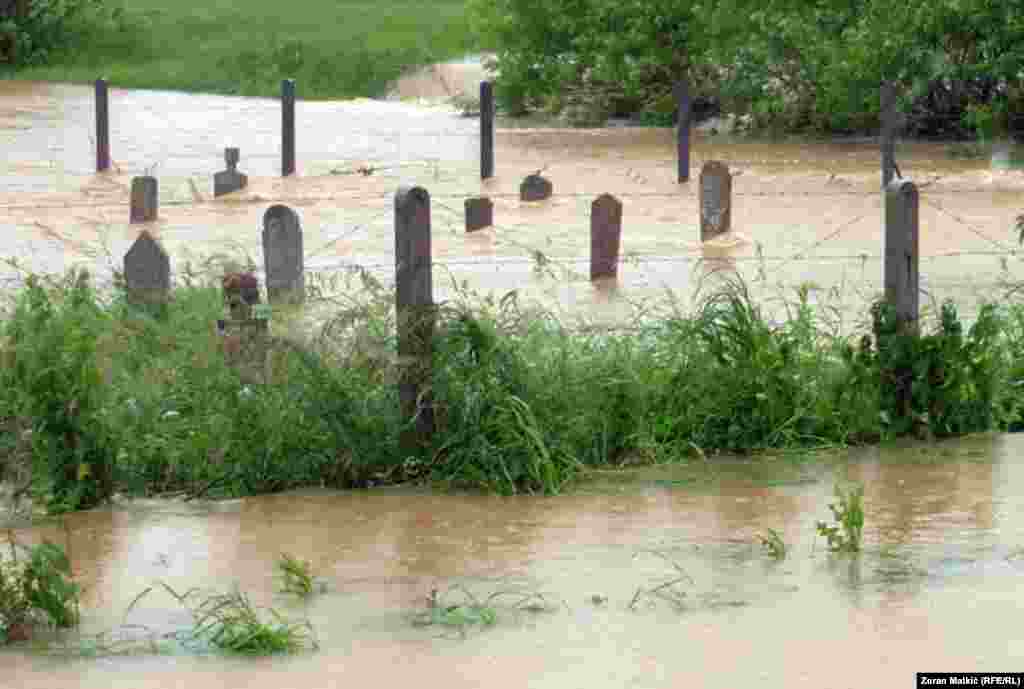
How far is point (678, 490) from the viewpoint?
890 cm

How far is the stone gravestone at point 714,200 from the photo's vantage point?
16.8 metres

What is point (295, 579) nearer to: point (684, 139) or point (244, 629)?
point (244, 629)

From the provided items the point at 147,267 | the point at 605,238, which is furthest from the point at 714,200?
the point at 147,267

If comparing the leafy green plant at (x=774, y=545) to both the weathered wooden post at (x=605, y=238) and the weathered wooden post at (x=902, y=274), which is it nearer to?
the weathered wooden post at (x=902, y=274)

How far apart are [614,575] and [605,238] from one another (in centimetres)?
732

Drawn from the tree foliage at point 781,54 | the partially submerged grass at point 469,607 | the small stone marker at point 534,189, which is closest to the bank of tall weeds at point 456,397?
the partially submerged grass at point 469,607

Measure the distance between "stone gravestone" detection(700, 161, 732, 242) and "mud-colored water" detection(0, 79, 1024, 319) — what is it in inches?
5.1

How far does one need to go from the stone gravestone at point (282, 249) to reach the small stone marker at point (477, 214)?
5076mm

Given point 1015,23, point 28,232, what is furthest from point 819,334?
point 1015,23

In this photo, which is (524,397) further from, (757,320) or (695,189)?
(695,189)

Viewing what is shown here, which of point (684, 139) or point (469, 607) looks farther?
point (684, 139)

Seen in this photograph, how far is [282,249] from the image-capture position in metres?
12.3

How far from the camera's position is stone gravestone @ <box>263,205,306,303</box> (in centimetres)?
1220

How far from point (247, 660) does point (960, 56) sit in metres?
21.2
